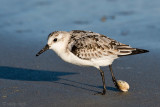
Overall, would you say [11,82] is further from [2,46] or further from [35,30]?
[35,30]

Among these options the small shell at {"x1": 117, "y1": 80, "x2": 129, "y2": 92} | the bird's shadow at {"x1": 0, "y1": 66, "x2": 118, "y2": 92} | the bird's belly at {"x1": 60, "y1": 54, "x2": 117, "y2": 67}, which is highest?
the bird's belly at {"x1": 60, "y1": 54, "x2": 117, "y2": 67}

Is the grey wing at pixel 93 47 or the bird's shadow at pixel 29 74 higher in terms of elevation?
the grey wing at pixel 93 47

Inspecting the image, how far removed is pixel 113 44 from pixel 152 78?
1178 mm

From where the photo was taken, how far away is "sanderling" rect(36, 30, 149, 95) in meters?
7.80

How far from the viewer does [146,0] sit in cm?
1457

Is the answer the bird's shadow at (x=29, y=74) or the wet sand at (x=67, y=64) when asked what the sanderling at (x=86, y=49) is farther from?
the bird's shadow at (x=29, y=74)

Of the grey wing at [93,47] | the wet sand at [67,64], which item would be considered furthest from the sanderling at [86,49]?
the wet sand at [67,64]

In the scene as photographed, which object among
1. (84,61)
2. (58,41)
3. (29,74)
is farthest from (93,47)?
(29,74)

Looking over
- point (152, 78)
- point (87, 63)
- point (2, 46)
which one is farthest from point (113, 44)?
point (2, 46)

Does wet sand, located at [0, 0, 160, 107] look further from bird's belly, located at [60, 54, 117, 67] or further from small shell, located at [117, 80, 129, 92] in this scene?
bird's belly, located at [60, 54, 117, 67]

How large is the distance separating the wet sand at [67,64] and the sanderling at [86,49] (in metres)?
0.56

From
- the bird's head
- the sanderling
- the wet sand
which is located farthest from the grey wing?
the wet sand

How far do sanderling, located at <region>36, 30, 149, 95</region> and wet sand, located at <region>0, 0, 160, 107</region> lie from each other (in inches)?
22.2

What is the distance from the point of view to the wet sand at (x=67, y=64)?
24.5ft
